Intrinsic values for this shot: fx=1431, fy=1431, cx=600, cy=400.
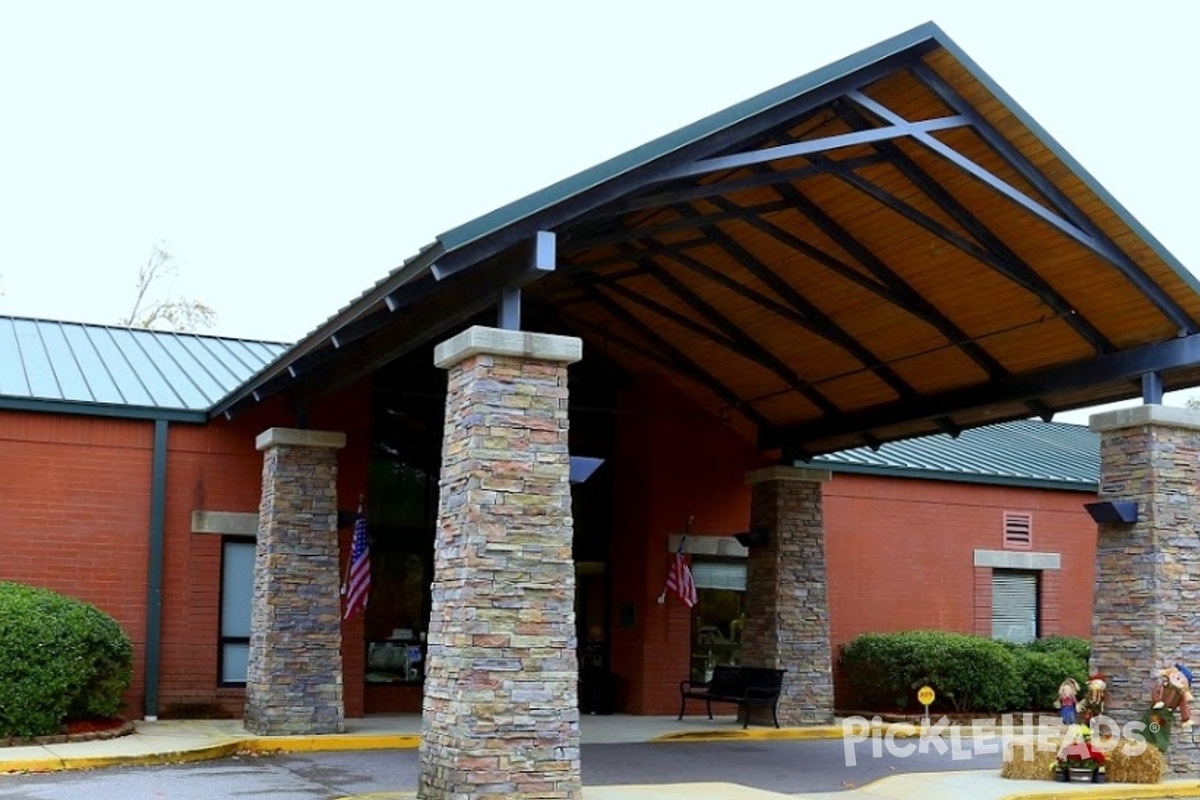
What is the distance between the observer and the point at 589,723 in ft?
67.1

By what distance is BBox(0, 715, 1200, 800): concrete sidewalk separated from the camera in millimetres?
13532

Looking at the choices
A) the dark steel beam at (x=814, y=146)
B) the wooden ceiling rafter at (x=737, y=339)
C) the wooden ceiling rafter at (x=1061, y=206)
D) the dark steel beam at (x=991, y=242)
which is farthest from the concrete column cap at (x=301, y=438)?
the wooden ceiling rafter at (x=1061, y=206)

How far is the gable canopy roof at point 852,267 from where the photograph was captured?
12867mm

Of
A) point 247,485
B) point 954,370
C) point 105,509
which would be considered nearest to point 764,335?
point 954,370

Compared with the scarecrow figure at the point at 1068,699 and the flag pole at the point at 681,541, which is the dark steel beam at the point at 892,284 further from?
the flag pole at the point at 681,541

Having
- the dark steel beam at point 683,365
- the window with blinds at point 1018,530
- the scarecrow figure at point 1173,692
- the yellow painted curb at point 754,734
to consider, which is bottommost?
the yellow painted curb at point 754,734

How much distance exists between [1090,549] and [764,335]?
33.1 feet

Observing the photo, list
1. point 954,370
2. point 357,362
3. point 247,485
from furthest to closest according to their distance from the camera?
point 247,485 < point 954,370 < point 357,362

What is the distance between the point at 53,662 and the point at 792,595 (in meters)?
10.1

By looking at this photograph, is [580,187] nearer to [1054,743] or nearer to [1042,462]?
[1054,743]

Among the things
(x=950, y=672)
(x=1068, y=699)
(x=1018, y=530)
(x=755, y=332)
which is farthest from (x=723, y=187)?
(x=1018, y=530)

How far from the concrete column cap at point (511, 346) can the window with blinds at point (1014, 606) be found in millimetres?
15224

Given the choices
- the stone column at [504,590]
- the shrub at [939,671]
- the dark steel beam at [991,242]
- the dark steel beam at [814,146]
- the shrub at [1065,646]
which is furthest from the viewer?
the shrub at [1065,646]

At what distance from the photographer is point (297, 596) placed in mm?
17594
